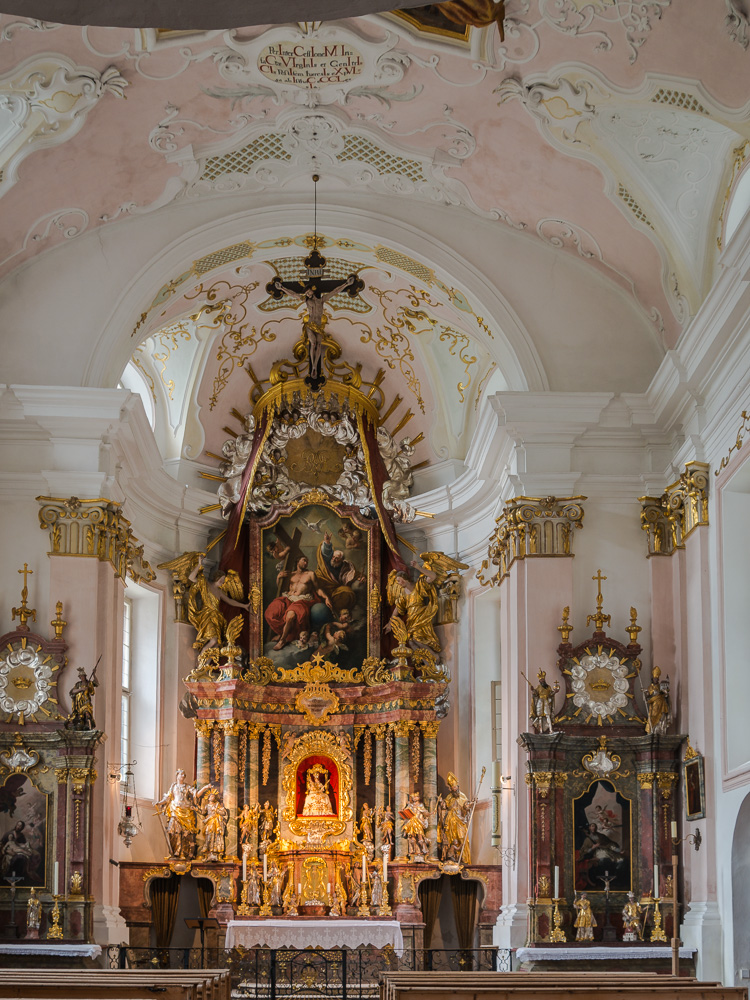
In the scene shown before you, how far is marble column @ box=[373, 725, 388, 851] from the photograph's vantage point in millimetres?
19000

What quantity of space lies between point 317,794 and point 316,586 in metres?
3.35

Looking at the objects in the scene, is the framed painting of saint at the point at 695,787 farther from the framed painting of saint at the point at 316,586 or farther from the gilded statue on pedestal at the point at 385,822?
the framed painting of saint at the point at 316,586

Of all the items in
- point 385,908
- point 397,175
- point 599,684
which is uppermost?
point 397,175

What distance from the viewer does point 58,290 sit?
54.3ft

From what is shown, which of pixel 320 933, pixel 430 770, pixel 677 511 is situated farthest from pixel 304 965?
pixel 677 511

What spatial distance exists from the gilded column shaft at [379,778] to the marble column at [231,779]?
84.8 inches

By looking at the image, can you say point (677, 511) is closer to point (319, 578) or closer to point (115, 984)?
point (319, 578)

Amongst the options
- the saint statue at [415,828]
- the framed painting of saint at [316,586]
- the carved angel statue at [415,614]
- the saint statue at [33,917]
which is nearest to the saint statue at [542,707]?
the saint statue at [415,828]

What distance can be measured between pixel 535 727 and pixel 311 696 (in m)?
5.15

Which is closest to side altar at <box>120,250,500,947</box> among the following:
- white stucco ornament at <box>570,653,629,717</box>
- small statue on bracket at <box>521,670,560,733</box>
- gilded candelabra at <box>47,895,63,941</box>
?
gilded candelabra at <box>47,895,63,941</box>

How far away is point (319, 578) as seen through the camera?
67.3 feet

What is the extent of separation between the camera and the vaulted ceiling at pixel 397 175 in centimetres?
1302

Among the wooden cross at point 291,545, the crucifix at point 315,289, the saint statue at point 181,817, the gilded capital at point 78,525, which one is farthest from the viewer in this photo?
the wooden cross at point 291,545

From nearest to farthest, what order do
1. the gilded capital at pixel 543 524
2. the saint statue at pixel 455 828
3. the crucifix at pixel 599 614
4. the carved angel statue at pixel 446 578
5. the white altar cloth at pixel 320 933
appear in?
the crucifix at pixel 599 614 < the gilded capital at pixel 543 524 < the white altar cloth at pixel 320 933 < the saint statue at pixel 455 828 < the carved angel statue at pixel 446 578
